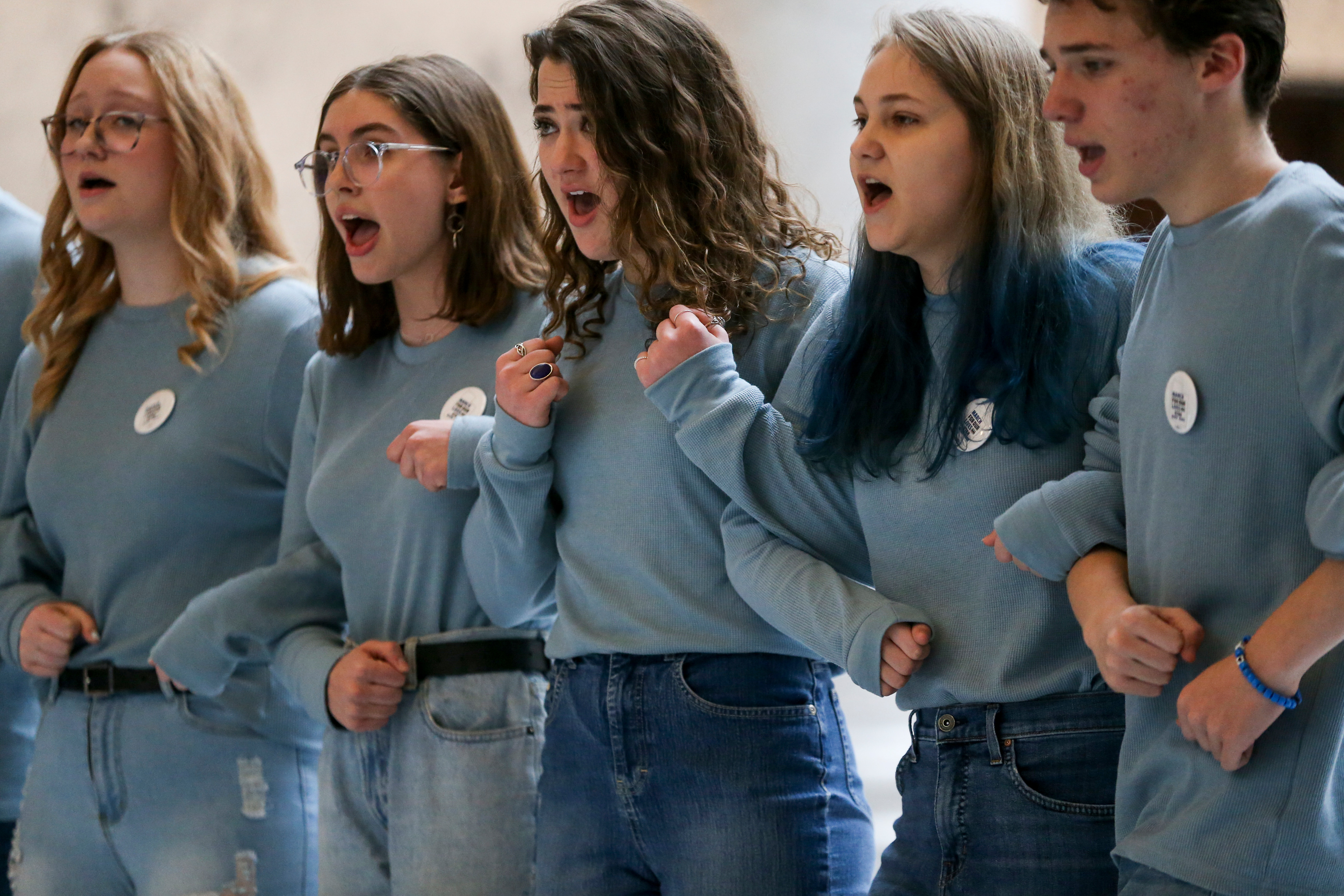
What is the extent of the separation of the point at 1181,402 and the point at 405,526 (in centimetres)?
124

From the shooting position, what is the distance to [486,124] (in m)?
2.37

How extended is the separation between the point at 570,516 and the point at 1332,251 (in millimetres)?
1055

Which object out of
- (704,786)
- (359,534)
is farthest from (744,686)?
(359,534)

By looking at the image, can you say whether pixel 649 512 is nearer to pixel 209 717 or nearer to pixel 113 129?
pixel 209 717

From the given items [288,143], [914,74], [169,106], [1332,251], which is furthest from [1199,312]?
[288,143]

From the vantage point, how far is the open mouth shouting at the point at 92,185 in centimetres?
269

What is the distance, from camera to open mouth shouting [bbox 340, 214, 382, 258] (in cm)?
228

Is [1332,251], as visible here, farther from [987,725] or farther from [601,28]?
[601,28]

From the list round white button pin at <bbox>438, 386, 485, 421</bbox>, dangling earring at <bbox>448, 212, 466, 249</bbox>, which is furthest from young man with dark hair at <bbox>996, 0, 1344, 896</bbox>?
dangling earring at <bbox>448, 212, 466, 249</bbox>

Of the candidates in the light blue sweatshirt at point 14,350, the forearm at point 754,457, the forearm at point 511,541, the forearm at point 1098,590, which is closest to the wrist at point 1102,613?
the forearm at point 1098,590

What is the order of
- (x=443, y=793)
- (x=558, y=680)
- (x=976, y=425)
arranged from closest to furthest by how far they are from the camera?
(x=976, y=425) → (x=558, y=680) → (x=443, y=793)

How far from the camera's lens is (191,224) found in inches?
106

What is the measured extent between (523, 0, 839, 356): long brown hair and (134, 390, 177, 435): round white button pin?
0.96m

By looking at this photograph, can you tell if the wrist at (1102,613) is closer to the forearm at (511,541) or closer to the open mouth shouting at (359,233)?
the forearm at (511,541)
